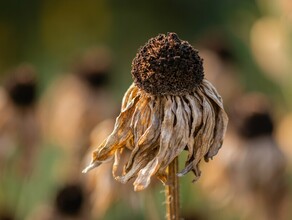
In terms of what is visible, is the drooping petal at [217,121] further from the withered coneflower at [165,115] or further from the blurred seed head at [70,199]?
the blurred seed head at [70,199]

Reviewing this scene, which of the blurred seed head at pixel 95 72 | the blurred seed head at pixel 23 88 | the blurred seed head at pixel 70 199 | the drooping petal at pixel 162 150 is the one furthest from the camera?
the blurred seed head at pixel 95 72

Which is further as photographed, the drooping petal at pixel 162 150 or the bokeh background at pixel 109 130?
the bokeh background at pixel 109 130

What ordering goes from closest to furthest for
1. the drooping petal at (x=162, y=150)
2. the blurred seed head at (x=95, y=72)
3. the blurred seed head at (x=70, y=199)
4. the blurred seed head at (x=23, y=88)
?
the drooping petal at (x=162, y=150)
the blurred seed head at (x=70, y=199)
the blurred seed head at (x=23, y=88)
the blurred seed head at (x=95, y=72)

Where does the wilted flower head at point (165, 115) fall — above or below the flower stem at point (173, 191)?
above

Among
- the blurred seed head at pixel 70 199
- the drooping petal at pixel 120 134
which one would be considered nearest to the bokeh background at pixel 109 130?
the blurred seed head at pixel 70 199

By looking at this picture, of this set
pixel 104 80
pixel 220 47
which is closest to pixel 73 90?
pixel 104 80

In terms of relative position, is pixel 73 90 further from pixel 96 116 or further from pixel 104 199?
pixel 104 199
